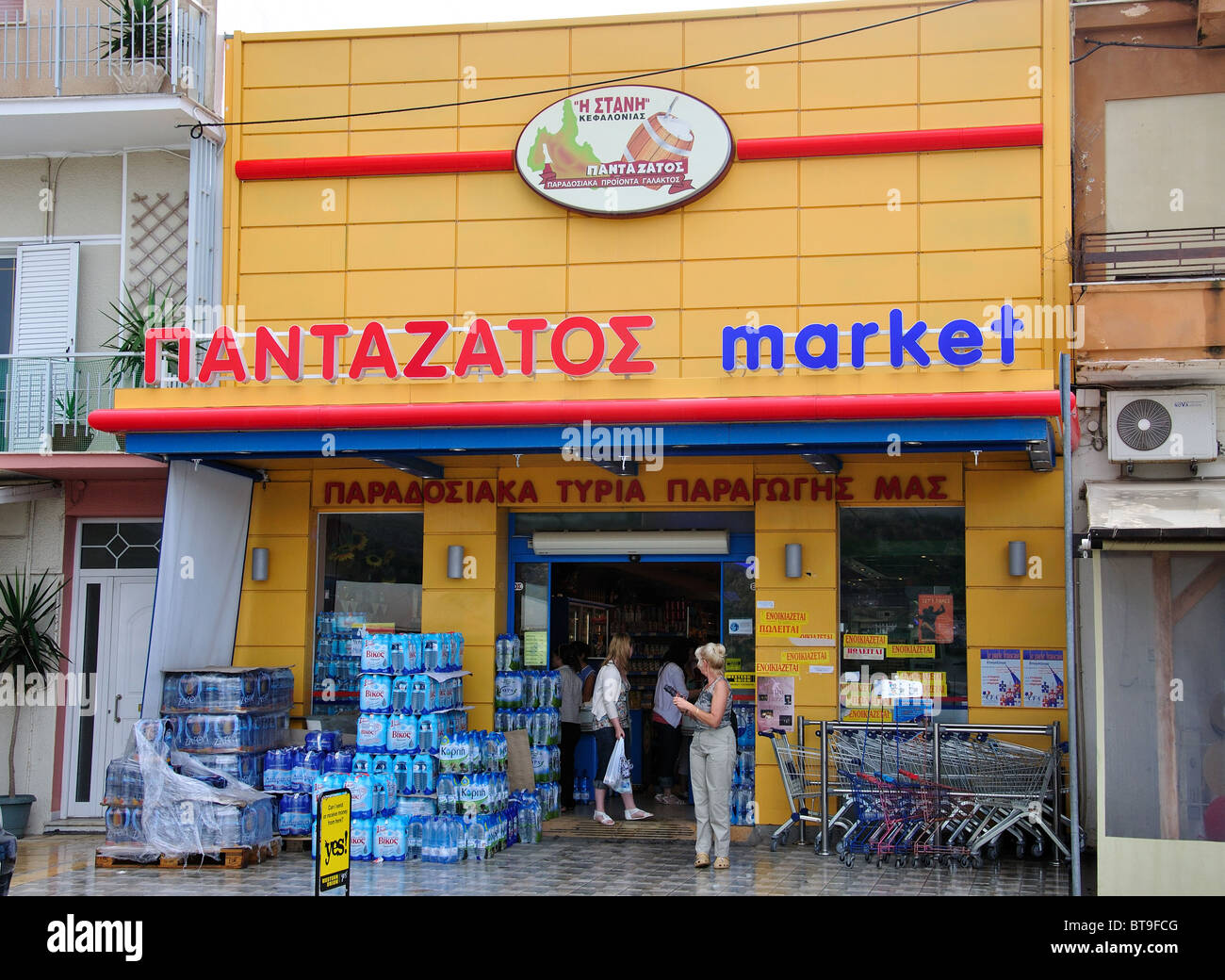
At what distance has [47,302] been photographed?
1395 cm

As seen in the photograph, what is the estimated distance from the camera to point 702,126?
1273 centimetres

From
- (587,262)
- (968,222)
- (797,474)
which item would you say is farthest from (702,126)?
(797,474)

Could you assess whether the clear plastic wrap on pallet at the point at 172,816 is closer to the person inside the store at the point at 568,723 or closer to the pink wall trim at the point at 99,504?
the pink wall trim at the point at 99,504

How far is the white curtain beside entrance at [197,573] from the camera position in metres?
11.6

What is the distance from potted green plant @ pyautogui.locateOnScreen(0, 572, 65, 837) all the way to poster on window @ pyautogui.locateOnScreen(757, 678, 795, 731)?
737 centimetres

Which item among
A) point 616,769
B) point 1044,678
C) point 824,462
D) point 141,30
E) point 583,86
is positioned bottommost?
point 616,769

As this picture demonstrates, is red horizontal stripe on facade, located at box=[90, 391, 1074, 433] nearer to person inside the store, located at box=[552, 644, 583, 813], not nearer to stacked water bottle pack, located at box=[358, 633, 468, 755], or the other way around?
stacked water bottle pack, located at box=[358, 633, 468, 755]

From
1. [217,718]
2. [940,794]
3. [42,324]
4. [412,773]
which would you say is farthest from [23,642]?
[940,794]

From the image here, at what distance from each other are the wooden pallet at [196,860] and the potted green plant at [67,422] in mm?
4654

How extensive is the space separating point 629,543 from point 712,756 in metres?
3.18

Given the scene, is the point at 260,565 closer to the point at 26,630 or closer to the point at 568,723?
the point at 26,630

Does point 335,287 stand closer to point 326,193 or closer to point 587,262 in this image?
point 326,193
